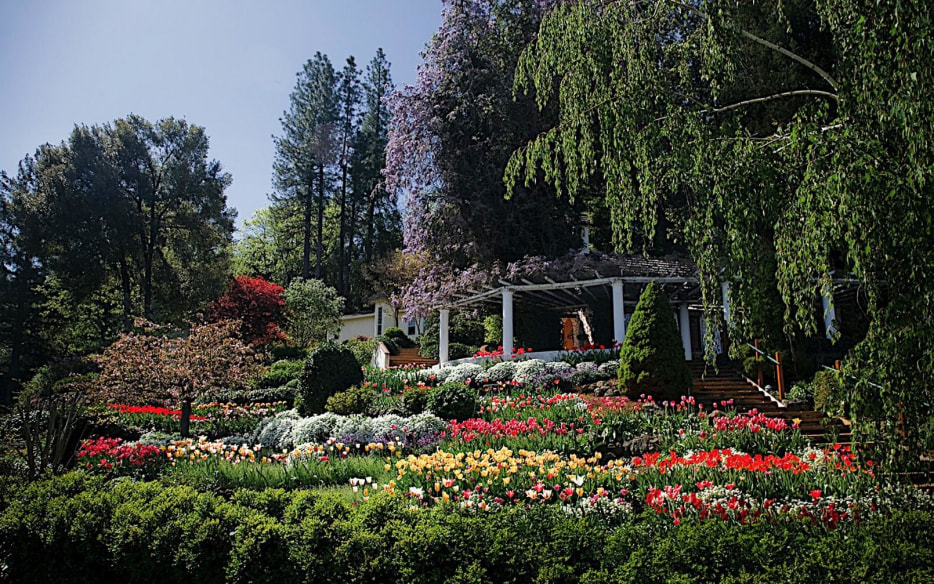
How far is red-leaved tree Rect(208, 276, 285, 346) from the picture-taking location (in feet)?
78.2

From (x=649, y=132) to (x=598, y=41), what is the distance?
0.82 m

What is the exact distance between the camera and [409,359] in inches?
870

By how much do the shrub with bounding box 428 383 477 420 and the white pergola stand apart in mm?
5085

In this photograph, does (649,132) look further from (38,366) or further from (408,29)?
(38,366)

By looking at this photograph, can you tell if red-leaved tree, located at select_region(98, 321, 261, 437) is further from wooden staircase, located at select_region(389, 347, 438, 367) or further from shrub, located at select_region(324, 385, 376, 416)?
wooden staircase, located at select_region(389, 347, 438, 367)

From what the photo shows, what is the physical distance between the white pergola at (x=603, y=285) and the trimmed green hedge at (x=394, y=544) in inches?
431

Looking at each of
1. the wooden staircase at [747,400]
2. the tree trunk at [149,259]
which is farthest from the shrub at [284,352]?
the wooden staircase at [747,400]

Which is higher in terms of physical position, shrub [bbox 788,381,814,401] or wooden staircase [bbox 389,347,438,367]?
wooden staircase [bbox 389,347,438,367]

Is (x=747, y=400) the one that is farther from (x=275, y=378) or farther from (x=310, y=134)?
(x=310, y=134)

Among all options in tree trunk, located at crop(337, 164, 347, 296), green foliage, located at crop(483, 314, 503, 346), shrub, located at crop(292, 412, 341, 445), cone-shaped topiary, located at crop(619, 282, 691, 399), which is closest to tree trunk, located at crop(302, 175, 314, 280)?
tree trunk, located at crop(337, 164, 347, 296)

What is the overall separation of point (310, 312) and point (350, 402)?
16.7 m

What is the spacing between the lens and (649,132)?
4.22 m

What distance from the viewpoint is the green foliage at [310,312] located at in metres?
26.7

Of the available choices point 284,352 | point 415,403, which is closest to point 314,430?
point 415,403
